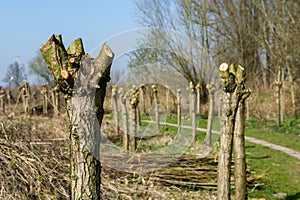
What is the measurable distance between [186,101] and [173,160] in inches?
392

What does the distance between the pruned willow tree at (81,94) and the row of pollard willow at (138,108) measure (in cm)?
537

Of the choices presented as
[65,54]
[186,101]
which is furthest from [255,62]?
[65,54]

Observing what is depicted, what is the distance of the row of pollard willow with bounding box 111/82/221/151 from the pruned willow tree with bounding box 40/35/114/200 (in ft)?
17.6

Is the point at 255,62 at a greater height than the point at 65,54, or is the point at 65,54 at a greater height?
the point at 255,62

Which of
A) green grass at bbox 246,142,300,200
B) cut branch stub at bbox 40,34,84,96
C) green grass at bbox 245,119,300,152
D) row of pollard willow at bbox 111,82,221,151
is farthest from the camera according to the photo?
green grass at bbox 245,119,300,152

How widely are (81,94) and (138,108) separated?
32.6ft

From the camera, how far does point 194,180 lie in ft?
19.9

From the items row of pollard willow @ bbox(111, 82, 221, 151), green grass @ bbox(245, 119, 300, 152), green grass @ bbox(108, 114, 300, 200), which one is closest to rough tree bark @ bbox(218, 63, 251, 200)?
green grass @ bbox(108, 114, 300, 200)

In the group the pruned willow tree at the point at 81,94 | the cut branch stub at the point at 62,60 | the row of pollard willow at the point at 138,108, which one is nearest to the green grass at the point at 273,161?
the row of pollard willow at the point at 138,108

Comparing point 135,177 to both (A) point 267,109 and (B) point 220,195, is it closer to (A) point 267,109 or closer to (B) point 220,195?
(B) point 220,195

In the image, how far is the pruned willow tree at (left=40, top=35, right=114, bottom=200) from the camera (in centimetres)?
277

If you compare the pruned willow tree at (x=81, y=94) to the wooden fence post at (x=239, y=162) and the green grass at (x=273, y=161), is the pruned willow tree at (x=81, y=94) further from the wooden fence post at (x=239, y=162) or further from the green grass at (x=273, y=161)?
the green grass at (x=273, y=161)

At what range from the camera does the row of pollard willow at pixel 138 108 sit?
8625 millimetres

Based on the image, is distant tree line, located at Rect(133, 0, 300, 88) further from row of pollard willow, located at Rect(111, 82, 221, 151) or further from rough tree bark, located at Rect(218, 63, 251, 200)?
rough tree bark, located at Rect(218, 63, 251, 200)
